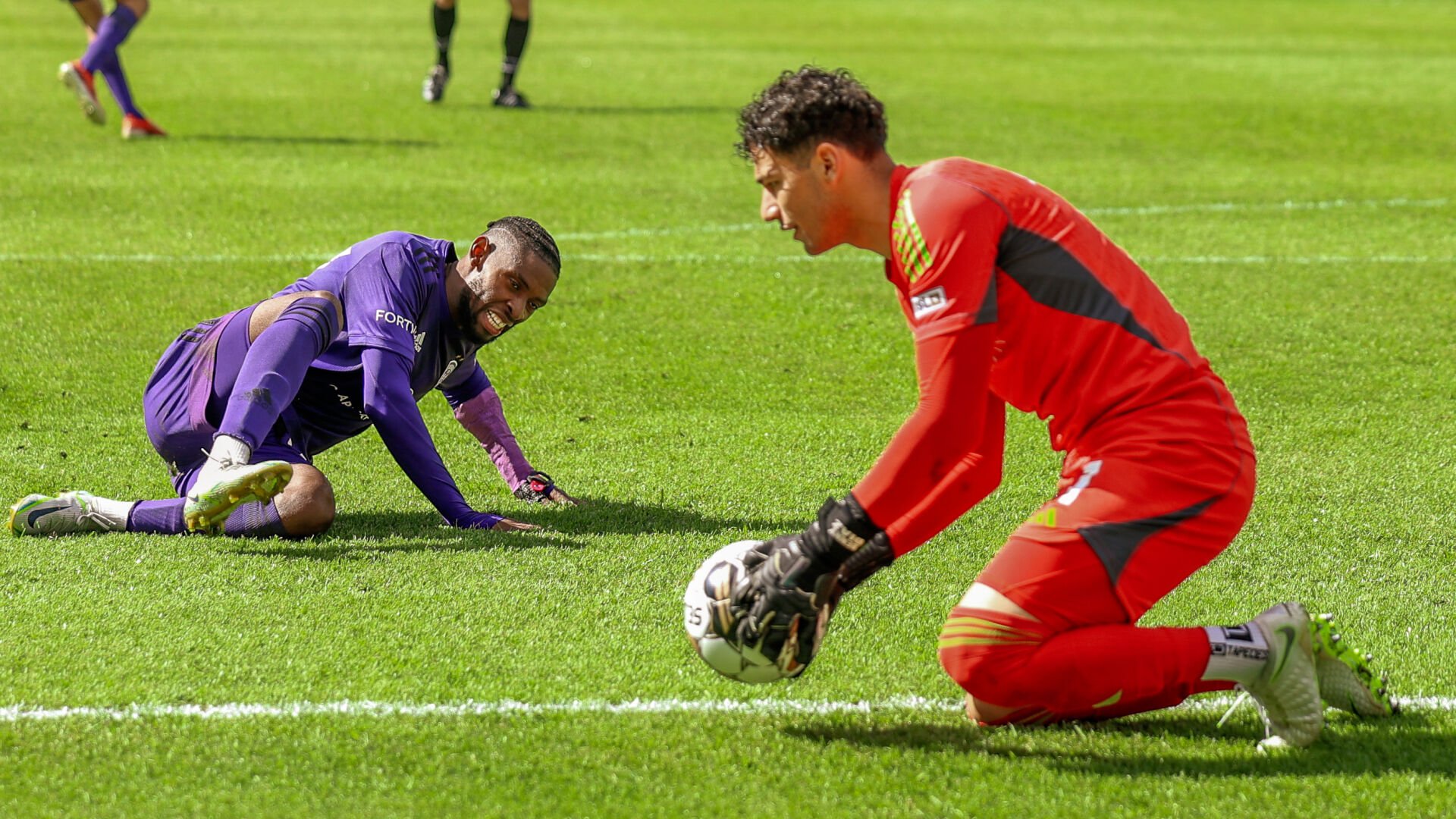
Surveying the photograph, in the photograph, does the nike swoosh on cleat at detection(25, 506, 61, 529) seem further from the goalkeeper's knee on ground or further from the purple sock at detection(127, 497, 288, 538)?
the goalkeeper's knee on ground

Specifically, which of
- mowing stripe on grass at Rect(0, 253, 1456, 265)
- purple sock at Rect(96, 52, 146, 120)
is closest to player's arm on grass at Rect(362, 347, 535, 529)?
mowing stripe on grass at Rect(0, 253, 1456, 265)

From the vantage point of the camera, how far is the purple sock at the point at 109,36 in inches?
490

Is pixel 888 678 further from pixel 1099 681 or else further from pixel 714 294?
pixel 714 294

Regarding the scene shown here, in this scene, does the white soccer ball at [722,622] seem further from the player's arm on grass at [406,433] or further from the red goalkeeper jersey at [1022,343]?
the player's arm on grass at [406,433]

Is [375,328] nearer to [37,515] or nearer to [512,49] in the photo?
[37,515]

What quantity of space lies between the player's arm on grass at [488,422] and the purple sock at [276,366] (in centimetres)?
85

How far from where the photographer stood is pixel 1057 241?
365 cm

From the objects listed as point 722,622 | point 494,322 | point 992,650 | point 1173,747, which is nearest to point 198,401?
point 494,322

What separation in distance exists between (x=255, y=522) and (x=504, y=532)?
80 cm

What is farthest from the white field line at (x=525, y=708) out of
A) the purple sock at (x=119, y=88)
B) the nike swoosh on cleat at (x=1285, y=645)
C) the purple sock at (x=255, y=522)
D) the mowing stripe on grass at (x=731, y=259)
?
the purple sock at (x=119, y=88)

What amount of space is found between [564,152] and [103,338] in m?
5.55

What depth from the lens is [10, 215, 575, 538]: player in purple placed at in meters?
5.15

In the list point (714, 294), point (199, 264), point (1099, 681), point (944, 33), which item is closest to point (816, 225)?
point (1099, 681)

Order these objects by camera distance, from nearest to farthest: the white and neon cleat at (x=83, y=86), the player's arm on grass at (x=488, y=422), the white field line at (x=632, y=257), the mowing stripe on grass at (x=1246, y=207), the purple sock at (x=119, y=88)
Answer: the player's arm on grass at (x=488, y=422), the white field line at (x=632, y=257), the mowing stripe on grass at (x=1246, y=207), the white and neon cleat at (x=83, y=86), the purple sock at (x=119, y=88)
